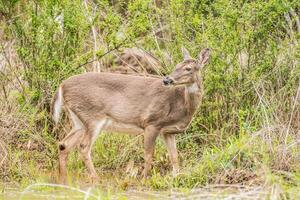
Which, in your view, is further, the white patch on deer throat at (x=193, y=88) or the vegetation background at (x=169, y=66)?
the vegetation background at (x=169, y=66)

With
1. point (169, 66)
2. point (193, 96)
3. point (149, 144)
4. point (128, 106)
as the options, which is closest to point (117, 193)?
point (149, 144)

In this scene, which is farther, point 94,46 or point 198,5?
point 94,46

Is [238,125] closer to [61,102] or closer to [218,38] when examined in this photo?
[218,38]

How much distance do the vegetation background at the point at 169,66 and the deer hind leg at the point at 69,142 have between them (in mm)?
227

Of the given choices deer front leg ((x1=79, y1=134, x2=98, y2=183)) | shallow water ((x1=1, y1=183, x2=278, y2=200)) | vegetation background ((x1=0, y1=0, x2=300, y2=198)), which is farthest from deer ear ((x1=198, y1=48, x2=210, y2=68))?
shallow water ((x1=1, y1=183, x2=278, y2=200))

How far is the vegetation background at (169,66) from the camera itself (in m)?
11.0

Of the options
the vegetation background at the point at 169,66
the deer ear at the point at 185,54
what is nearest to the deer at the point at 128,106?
the deer ear at the point at 185,54

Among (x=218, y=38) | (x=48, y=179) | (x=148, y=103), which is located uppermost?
(x=218, y=38)

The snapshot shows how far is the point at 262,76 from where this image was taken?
11477mm

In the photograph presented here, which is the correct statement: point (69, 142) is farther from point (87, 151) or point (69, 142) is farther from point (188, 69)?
point (188, 69)

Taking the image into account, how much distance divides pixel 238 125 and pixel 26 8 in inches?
128

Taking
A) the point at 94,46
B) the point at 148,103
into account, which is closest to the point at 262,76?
the point at 148,103

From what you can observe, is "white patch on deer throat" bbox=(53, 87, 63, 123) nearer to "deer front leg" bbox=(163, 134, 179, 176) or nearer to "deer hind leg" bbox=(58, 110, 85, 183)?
"deer hind leg" bbox=(58, 110, 85, 183)

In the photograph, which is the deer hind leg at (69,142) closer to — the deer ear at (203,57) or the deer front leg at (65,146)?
the deer front leg at (65,146)
